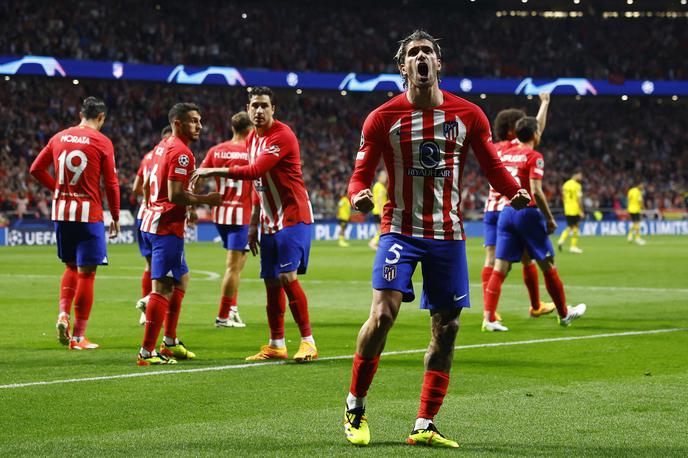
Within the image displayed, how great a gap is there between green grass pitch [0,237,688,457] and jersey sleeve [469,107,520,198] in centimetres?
139

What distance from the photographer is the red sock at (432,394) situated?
580 cm

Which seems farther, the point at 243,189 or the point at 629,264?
the point at 629,264

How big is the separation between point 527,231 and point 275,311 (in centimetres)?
366

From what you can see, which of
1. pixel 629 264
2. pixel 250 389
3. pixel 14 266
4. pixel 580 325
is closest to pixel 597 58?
pixel 629 264

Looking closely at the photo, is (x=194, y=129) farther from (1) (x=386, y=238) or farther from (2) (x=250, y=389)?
(1) (x=386, y=238)

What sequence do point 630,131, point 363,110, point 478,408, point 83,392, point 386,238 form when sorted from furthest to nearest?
point 630,131, point 363,110, point 83,392, point 478,408, point 386,238

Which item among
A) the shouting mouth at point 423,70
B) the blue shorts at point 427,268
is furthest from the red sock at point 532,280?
the shouting mouth at point 423,70

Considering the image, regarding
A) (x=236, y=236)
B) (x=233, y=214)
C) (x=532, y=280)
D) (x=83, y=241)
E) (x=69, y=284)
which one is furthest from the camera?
(x=532, y=280)

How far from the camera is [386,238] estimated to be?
5918 mm

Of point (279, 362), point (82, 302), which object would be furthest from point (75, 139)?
point (279, 362)

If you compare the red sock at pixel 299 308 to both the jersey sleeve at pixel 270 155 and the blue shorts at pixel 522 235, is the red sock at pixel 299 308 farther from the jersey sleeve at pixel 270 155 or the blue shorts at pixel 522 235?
the blue shorts at pixel 522 235

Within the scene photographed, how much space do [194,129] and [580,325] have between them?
17.0ft

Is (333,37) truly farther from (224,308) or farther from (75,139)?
(75,139)

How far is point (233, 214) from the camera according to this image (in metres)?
12.3
